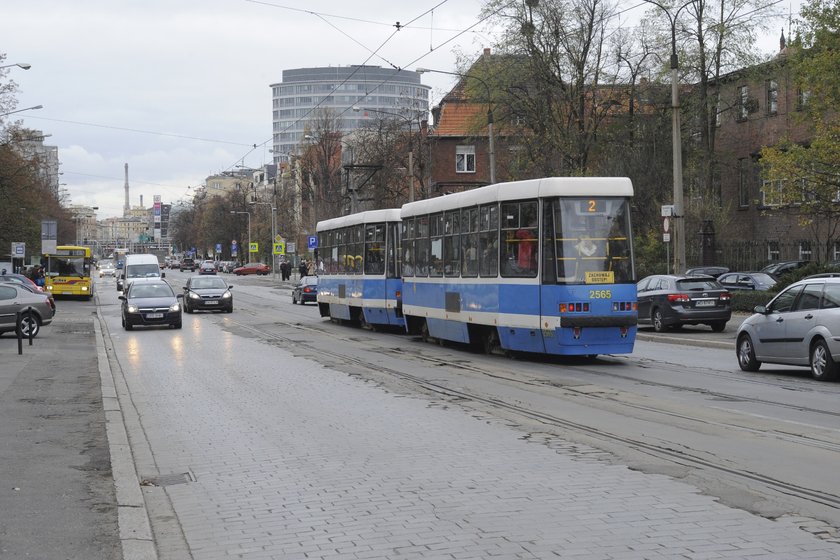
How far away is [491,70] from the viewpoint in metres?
48.3

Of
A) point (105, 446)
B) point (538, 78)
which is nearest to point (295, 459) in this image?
point (105, 446)

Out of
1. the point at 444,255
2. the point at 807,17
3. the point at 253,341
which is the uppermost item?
the point at 807,17

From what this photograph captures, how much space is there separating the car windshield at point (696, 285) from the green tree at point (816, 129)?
4580 mm

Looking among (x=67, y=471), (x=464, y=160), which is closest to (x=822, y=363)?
(x=67, y=471)

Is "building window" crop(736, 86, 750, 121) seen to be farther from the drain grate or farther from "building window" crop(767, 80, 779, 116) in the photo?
the drain grate

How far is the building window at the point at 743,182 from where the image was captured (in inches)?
2055

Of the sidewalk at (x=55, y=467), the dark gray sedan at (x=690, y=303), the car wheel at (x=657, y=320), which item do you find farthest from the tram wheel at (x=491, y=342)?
the car wheel at (x=657, y=320)

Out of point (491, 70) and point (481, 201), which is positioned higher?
point (491, 70)

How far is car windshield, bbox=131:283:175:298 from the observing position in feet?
110

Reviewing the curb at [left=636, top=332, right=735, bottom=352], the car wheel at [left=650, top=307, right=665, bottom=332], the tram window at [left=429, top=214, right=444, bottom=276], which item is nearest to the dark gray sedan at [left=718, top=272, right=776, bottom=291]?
the car wheel at [left=650, top=307, right=665, bottom=332]

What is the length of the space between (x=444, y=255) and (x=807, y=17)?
47.0ft

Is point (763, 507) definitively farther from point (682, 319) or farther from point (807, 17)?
point (807, 17)

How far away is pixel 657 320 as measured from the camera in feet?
94.5

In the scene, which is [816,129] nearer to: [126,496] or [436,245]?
[436,245]
